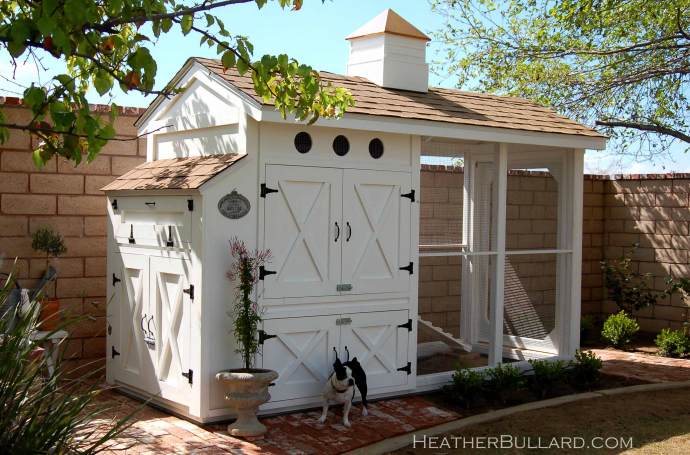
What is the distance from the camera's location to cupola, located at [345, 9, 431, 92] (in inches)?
299

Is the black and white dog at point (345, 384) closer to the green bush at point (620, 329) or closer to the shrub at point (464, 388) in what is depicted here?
the shrub at point (464, 388)

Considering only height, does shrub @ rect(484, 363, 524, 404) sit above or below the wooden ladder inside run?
below

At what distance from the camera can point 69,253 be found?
693 centimetres

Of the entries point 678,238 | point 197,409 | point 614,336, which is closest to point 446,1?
point 678,238

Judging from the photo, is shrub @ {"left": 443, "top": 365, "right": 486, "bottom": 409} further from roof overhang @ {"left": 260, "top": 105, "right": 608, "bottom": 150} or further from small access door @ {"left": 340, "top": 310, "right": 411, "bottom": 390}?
roof overhang @ {"left": 260, "top": 105, "right": 608, "bottom": 150}

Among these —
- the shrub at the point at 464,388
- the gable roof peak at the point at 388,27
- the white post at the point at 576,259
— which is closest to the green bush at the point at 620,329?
the white post at the point at 576,259

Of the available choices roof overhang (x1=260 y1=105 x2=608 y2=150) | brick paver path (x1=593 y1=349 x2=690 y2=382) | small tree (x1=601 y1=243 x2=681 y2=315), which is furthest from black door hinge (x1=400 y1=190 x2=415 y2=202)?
small tree (x1=601 y1=243 x2=681 y2=315)

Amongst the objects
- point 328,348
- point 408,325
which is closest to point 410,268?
point 408,325

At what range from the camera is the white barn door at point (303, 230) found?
5852mm

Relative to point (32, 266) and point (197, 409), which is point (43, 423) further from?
point (32, 266)

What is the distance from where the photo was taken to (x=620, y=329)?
31.9 feet

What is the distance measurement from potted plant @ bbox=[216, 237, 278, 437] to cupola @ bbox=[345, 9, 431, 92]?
→ 2.96 metres

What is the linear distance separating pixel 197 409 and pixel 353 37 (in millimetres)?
4527

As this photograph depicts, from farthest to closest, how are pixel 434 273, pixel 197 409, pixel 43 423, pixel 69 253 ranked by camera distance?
pixel 434 273
pixel 69 253
pixel 197 409
pixel 43 423
